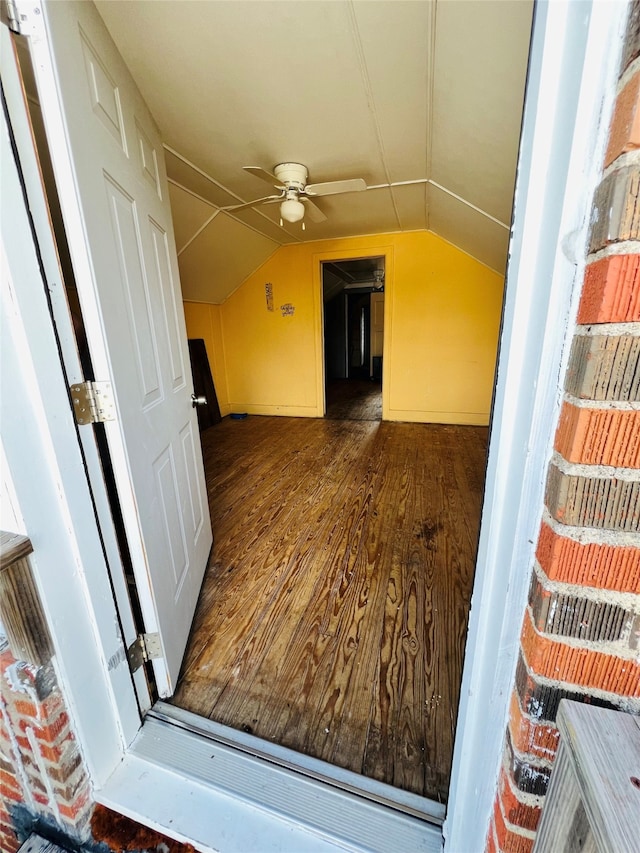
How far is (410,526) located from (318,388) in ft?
9.40

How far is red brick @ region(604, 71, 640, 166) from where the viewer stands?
350 millimetres

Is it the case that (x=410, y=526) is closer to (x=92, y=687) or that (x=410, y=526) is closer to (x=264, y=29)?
(x=92, y=687)

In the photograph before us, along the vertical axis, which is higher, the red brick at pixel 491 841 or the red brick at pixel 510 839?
the red brick at pixel 510 839

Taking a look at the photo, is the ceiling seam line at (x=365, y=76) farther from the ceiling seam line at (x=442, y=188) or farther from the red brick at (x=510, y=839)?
the red brick at (x=510, y=839)

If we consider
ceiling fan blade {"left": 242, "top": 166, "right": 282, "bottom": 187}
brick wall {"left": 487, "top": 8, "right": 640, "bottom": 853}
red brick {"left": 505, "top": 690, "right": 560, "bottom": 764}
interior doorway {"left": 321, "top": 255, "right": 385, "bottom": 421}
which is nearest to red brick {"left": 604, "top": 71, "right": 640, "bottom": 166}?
brick wall {"left": 487, "top": 8, "right": 640, "bottom": 853}

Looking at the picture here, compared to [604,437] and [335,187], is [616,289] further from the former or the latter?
[335,187]

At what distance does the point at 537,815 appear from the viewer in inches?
23.3

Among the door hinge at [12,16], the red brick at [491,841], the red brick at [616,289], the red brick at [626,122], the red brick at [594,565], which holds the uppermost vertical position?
the door hinge at [12,16]

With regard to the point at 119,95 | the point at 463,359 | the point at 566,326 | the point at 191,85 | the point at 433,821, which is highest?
the point at 191,85

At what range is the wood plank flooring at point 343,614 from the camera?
1123 millimetres

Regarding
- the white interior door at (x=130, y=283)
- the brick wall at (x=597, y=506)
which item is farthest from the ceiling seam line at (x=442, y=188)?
the brick wall at (x=597, y=506)

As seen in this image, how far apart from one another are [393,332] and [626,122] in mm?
4024

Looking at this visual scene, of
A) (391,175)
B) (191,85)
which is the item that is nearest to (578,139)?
(191,85)

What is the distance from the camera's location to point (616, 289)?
1.27ft
